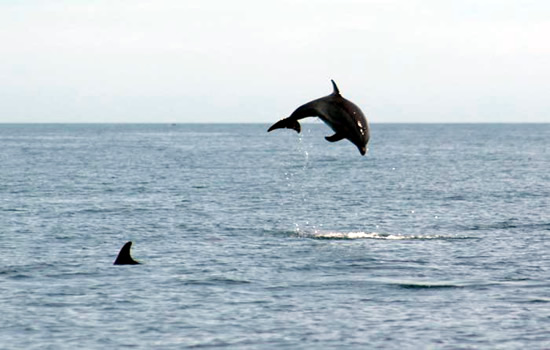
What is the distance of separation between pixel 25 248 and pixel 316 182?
5166 cm

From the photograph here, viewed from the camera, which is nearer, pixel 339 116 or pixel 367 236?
pixel 339 116

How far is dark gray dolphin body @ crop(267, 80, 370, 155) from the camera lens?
21.9 meters

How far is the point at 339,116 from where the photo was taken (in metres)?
22.4

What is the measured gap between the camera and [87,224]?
144ft

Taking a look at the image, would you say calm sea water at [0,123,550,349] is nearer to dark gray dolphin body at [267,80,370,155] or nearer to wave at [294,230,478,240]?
wave at [294,230,478,240]

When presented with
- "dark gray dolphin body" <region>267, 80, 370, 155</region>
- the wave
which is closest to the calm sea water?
the wave

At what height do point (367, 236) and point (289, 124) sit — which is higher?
point (289, 124)

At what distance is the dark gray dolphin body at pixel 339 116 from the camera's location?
21.9m

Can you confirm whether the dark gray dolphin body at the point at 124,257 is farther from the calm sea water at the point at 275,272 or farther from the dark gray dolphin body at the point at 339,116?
the dark gray dolphin body at the point at 339,116

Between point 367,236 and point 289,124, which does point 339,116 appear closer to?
point 289,124

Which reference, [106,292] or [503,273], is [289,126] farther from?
[503,273]

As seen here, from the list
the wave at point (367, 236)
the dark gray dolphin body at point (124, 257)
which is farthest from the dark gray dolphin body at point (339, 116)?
the wave at point (367, 236)

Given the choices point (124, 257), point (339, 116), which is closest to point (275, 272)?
point (124, 257)

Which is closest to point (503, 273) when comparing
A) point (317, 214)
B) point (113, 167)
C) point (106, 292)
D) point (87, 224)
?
point (106, 292)
